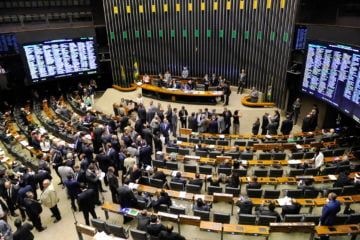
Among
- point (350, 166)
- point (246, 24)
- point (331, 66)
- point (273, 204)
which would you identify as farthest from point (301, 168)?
point (246, 24)

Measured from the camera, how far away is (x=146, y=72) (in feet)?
67.2

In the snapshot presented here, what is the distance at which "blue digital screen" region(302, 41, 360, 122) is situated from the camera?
32.3 ft

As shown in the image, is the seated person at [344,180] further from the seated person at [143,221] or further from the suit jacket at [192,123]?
the suit jacket at [192,123]

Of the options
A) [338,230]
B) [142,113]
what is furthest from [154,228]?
[142,113]

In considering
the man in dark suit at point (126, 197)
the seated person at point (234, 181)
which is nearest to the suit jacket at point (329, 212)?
the seated person at point (234, 181)

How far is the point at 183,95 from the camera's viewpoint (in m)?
16.5

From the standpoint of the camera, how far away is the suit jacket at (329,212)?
6.51 metres

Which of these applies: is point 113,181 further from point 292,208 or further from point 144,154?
point 292,208

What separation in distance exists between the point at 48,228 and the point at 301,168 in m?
7.77

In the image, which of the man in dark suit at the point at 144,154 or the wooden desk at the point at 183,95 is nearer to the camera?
the man in dark suit at the point at 144,154

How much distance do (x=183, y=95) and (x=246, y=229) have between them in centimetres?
1080

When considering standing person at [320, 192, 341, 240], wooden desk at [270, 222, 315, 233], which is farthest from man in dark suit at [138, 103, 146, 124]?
standing person at [320, 192, 341, 240]

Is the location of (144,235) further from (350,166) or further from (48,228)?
(350,166)

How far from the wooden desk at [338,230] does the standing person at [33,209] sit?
6641 mm
